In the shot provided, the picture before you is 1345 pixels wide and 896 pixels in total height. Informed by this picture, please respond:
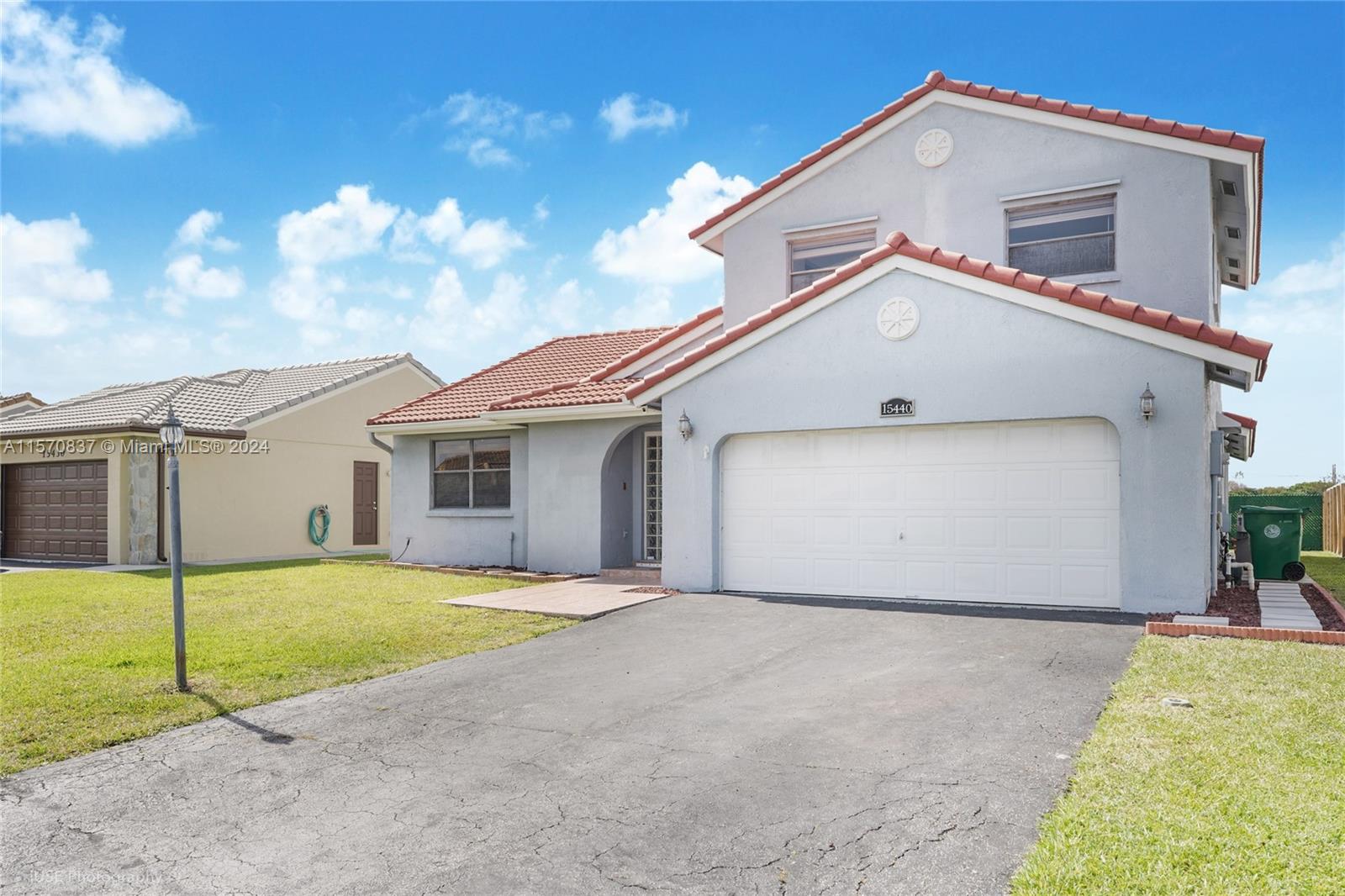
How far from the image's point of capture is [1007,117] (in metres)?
13.4

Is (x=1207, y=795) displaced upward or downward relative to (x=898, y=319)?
downward

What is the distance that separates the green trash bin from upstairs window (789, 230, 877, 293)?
7.99 m

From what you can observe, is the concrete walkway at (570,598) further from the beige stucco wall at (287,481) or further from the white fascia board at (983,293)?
the beige stucco wall at (287,481)

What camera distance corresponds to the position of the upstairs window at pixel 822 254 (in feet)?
47.8

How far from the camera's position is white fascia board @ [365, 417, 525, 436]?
669 inches

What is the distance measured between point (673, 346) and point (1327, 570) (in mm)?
14886

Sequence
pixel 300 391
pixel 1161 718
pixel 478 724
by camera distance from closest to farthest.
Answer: pixel 1161 718
pixel 478 724
pixel 300 391

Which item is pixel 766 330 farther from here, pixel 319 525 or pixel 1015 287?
pixel 319 525

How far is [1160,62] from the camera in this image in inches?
547

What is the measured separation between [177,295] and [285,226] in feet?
12.7

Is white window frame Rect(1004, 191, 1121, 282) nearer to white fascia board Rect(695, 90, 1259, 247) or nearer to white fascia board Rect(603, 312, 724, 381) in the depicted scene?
white fascia board Rect(695, 90, 1259, 247)

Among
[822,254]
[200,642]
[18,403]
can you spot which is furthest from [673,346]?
[18,403]

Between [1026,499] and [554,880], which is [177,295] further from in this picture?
[554,880]

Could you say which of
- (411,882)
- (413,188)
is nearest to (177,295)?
(413,188)
